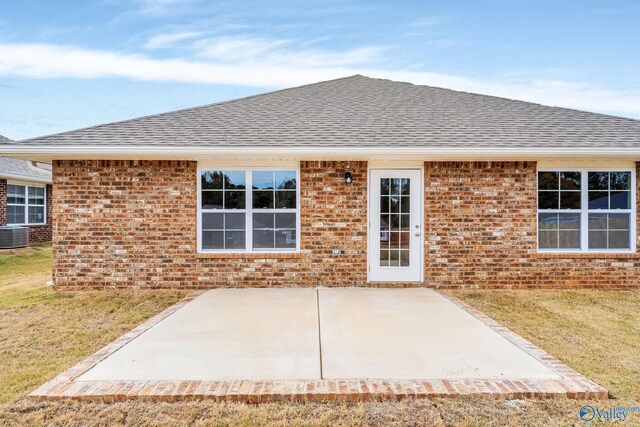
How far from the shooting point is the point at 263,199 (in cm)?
734

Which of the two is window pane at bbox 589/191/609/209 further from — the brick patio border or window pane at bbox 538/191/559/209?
the brick patio border

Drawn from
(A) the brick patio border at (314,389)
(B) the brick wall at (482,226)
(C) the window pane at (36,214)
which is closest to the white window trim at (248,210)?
(B) the brick wall at (482,226)

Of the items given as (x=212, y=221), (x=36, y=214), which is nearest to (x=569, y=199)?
(x=212, y=221)

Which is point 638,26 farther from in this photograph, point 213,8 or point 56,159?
point 56,159

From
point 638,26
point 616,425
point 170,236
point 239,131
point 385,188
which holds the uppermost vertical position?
point 638,26

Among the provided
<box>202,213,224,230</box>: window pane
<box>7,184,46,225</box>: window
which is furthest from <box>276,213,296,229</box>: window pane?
<box>7,184,46,225</box>: window

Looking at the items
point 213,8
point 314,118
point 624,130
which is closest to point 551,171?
point 624,130

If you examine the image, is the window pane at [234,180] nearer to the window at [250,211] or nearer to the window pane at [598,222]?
the window at [250,211]

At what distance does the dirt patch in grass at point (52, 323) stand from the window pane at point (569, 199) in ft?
25.5

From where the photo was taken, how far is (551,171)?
7.38 meters

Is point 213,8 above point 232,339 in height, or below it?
above

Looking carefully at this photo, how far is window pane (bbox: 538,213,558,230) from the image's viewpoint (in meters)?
7.38

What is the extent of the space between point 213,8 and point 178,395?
1307 centimetres

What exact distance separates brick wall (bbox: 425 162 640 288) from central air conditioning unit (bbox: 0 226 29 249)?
1490 centimetres
